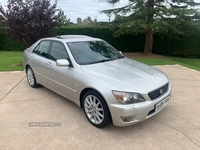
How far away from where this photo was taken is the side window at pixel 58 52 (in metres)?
3.57

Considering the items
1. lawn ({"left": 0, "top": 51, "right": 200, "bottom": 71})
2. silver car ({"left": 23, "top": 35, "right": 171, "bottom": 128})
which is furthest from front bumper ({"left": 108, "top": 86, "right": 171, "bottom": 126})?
lawn ({"left": 0, "top": 51, "right": 200, "bottom": 71})

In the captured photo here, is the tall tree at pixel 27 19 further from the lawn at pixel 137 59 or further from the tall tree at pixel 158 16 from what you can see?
the tall tree at pixel 158 16

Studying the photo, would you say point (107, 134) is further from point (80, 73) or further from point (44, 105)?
point (44, 105)

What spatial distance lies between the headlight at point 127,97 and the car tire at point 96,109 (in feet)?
0.87

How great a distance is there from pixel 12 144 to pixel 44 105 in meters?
1.29

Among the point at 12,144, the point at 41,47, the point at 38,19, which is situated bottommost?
the point at 12,144

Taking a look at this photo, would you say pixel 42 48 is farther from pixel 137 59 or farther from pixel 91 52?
pixel 137 59

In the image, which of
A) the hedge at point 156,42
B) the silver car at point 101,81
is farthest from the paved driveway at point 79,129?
the hedge at point 156,42

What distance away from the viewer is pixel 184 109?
3559mm

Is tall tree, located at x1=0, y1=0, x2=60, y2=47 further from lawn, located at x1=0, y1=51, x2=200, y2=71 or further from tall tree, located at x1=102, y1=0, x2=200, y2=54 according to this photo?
tall tree, located at x1=102, y1=0, x2=200, y2=54

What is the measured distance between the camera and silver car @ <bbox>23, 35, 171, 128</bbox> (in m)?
2.58

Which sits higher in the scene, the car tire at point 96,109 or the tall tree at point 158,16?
the tall tree at point 158,16

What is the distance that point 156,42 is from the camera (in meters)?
14.3

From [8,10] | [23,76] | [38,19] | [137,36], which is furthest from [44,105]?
[137,36]
